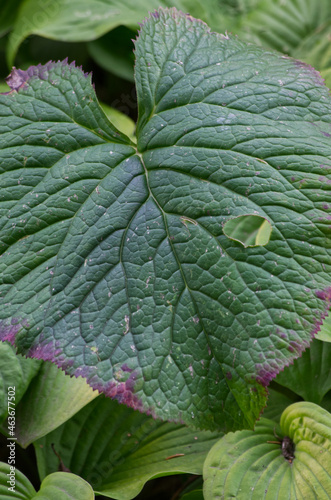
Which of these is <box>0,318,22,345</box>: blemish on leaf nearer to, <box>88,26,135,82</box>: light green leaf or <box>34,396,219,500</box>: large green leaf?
<box>34,396,219,500</box>: large green leaf

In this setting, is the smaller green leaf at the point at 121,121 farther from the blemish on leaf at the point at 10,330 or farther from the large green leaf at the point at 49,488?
the large green leaf at the point at 49,488

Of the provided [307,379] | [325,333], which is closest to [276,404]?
[307,379]

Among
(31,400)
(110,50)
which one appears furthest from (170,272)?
(110,50)

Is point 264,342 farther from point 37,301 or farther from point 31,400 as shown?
point 31,400

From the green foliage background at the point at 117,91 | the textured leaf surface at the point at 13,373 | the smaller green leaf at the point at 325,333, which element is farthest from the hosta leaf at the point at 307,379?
the textured leaf surface at the point at 13,373

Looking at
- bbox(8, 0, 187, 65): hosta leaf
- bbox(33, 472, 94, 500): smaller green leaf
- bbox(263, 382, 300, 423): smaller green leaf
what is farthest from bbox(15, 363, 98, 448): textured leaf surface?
bbox(8, 0, 187, 65): hosta leaf

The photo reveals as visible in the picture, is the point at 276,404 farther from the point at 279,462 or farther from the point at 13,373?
the point at 13,373
